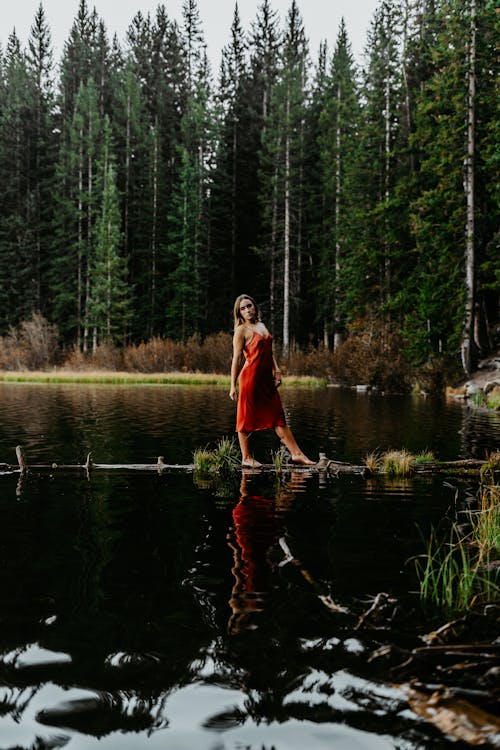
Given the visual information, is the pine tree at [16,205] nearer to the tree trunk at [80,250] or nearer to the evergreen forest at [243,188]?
the evergreen forest at [243,188]

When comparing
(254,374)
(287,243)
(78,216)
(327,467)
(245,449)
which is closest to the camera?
(327,467)

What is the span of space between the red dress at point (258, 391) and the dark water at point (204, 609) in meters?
0.73

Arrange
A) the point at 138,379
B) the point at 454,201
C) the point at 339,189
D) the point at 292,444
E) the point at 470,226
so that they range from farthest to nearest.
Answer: the point at 339,189 → the point at 138,379 → the point at 454,201 → the point at 470,226 → the point at 292,444

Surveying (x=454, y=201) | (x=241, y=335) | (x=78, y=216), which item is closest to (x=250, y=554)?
(x=241, y=335)

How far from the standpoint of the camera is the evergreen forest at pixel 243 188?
3112cm

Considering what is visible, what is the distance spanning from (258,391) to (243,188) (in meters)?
44.9

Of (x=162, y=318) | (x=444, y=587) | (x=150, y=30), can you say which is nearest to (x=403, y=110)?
(x=162, y=318)

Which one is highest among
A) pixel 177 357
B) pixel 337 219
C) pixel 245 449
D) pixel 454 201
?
pixel 337 219

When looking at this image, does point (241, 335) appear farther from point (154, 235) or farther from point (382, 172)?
point (154, 235)

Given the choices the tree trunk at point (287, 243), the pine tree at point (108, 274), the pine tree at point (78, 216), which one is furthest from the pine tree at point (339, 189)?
the pine tree at point (78, 216)

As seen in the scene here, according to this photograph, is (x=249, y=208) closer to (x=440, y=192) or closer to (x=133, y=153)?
(x=133, y=153)

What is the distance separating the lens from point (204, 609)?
404cm

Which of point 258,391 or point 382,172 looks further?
point 382,172

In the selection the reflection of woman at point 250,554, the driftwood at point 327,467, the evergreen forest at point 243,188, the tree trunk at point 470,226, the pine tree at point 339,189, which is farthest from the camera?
the pine tree at point 339,189
